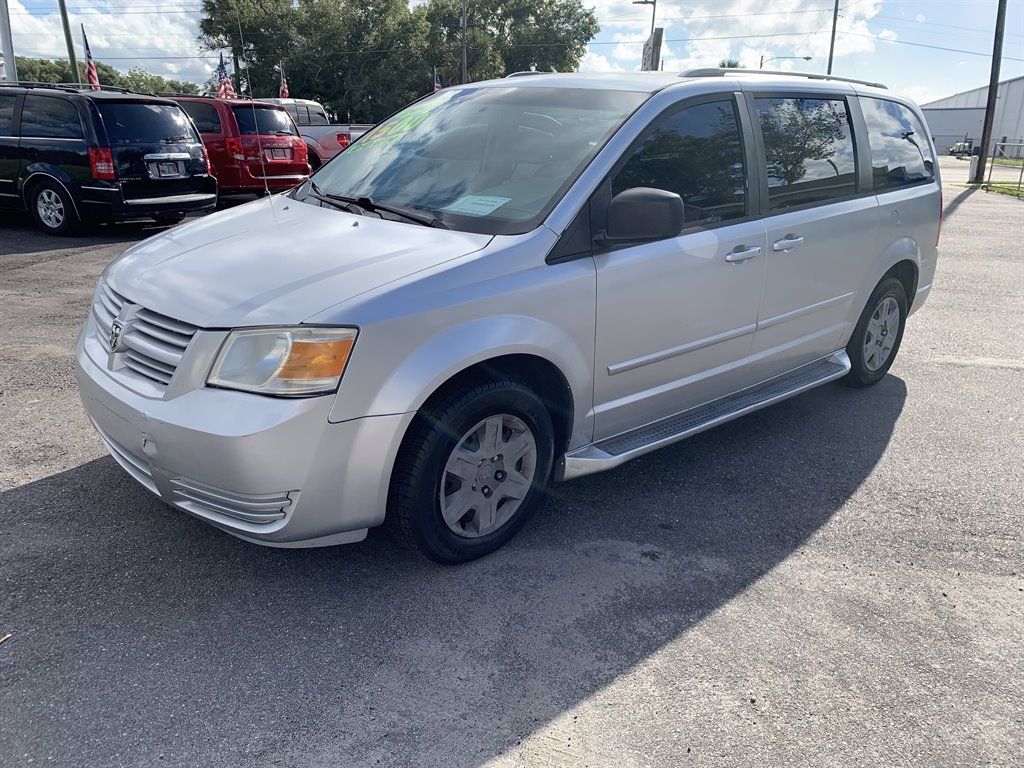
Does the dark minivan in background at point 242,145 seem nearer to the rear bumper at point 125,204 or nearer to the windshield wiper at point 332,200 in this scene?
the rear bumper at point 125,204

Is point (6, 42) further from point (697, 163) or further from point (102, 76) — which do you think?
point (102, 76)

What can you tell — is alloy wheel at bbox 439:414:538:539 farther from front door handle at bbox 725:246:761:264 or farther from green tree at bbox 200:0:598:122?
green tree at bbox 200:0:598:122

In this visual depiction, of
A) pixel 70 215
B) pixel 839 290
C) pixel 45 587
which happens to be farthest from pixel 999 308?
pixel 70 215

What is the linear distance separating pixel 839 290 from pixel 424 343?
2.84 m

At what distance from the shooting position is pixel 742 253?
3.78 meters

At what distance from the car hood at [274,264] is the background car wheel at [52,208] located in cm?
762

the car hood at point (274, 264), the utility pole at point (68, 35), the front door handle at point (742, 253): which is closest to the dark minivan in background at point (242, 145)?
the car hood at point (274, 264)

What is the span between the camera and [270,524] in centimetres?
272

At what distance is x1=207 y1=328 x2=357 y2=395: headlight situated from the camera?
261 cm

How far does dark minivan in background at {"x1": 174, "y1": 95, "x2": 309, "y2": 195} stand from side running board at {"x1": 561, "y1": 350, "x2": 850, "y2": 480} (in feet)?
33.2

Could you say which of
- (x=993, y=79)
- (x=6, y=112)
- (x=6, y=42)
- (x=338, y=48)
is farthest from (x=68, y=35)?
(x=993, y=79)

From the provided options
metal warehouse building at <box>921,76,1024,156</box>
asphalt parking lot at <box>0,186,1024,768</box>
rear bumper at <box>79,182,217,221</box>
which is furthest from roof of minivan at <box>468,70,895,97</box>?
metal warehouse building at <box>921,76,1024,156</box>

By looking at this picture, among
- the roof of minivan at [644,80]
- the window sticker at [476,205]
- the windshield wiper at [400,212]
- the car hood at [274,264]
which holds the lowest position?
the car hood at [274,264]

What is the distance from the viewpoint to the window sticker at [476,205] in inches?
129
